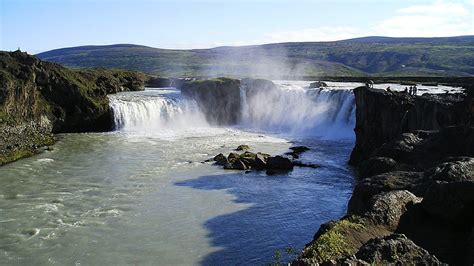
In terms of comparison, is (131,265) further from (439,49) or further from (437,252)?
(439,49)

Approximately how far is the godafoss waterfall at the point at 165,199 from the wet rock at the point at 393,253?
7.29 ft

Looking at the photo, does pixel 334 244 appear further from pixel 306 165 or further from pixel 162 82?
pixel 162 82

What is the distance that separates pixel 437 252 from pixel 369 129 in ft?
78.2

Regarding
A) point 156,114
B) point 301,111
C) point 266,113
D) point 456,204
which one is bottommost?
point 266,113

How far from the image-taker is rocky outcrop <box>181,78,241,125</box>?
189ft

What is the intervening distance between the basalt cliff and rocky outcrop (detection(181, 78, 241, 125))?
35893 mm

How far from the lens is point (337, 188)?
2588 cm

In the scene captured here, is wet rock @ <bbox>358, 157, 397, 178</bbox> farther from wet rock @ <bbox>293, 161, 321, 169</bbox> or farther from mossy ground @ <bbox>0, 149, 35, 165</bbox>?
mossy ground @ <bbox>0, 149, 35, 165</bbox>

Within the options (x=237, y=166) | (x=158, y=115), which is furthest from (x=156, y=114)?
(x=237, y=166)

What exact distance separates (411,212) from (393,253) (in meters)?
4.17

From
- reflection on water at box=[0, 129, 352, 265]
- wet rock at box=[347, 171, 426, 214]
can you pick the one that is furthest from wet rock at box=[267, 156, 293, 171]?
wet rock at box=[347, 171, 426, 214]

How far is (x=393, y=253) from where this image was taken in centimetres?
864

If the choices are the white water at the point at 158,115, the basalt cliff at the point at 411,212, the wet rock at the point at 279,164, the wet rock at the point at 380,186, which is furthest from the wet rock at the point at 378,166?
the white water at the point at 158,115

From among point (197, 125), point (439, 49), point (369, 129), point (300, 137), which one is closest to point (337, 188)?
point (369, 129)
